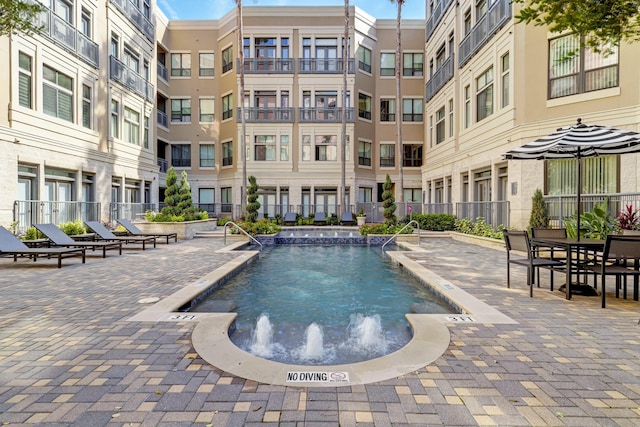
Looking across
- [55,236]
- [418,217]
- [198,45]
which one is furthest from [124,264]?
[198,45]

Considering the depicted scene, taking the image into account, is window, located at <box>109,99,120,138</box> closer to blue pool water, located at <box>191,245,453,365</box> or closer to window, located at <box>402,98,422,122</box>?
blue pool water, located at <box>191,245,453,365</box>

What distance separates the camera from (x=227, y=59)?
2756cm

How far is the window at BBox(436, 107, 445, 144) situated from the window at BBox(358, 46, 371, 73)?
755cm

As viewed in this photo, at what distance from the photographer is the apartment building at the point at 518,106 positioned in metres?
11.2

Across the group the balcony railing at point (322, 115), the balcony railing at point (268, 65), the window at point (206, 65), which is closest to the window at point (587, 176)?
the balcony railing at point (322, 115)

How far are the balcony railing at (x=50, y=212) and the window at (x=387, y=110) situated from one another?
20.3 m

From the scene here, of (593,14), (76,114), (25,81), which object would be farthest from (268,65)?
(593,14)

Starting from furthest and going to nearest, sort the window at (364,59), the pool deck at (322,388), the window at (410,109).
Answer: the window at (410,109) < the window at (364,59) < the pool deck at (322,388)

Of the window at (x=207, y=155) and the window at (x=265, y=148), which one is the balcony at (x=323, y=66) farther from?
the window at (x=207, y=155)

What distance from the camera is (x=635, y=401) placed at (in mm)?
2475

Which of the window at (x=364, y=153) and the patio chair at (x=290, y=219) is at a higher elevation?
the window at (x=364, y=153)

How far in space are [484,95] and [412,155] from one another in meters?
11.7

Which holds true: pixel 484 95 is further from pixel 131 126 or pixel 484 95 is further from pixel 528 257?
pixel 131 126

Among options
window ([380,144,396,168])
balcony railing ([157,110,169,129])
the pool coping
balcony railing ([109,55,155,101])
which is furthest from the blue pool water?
balcony railing ([157,110,169,129])
